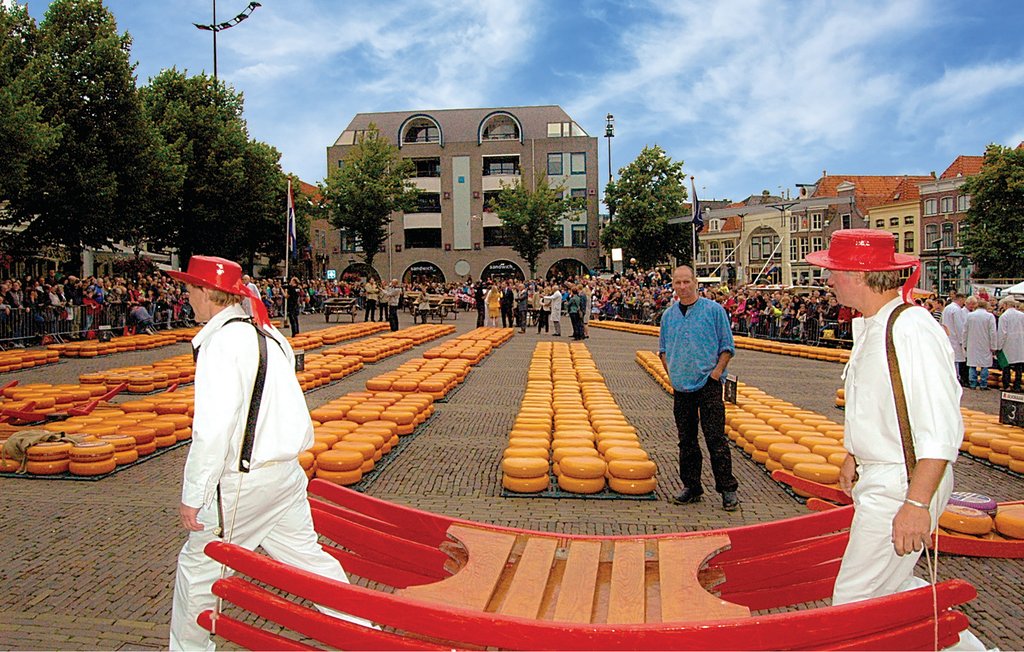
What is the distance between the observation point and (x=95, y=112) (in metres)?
24.7

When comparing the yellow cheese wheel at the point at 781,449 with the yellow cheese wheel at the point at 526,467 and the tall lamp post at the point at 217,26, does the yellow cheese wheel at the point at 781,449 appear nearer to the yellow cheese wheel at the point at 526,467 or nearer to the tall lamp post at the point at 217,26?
the yellow cheese wheel at the point at 526,467

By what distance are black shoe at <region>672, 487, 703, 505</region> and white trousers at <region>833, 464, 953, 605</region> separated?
11.5 feet

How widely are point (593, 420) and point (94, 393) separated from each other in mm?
7407

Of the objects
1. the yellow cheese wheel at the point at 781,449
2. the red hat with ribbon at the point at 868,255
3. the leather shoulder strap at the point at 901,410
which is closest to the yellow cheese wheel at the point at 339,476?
the yellow cheese wheel at the point at 781,449

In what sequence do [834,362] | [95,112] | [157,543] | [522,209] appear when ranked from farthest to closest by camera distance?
[522,209] < [95,112] < [834,362] < [157,543]

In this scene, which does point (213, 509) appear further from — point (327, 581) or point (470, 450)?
point (470, 450)

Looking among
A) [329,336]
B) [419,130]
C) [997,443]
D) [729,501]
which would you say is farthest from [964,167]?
[729,501]

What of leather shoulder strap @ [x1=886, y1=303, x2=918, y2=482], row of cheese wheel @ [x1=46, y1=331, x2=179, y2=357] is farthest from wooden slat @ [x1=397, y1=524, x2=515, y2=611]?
row of cheese wheel @ [x1=46, y1=331, x2=179, y2=357]

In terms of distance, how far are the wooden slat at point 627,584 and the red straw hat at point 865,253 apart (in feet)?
5.29

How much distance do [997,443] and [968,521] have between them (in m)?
3.25

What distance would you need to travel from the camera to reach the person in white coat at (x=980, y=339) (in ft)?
46.1

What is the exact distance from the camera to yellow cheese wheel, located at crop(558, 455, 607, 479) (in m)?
6.38

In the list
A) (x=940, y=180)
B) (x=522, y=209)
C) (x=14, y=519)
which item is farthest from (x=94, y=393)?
(x=940, y=180)

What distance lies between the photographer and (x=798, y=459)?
6.60 metres
